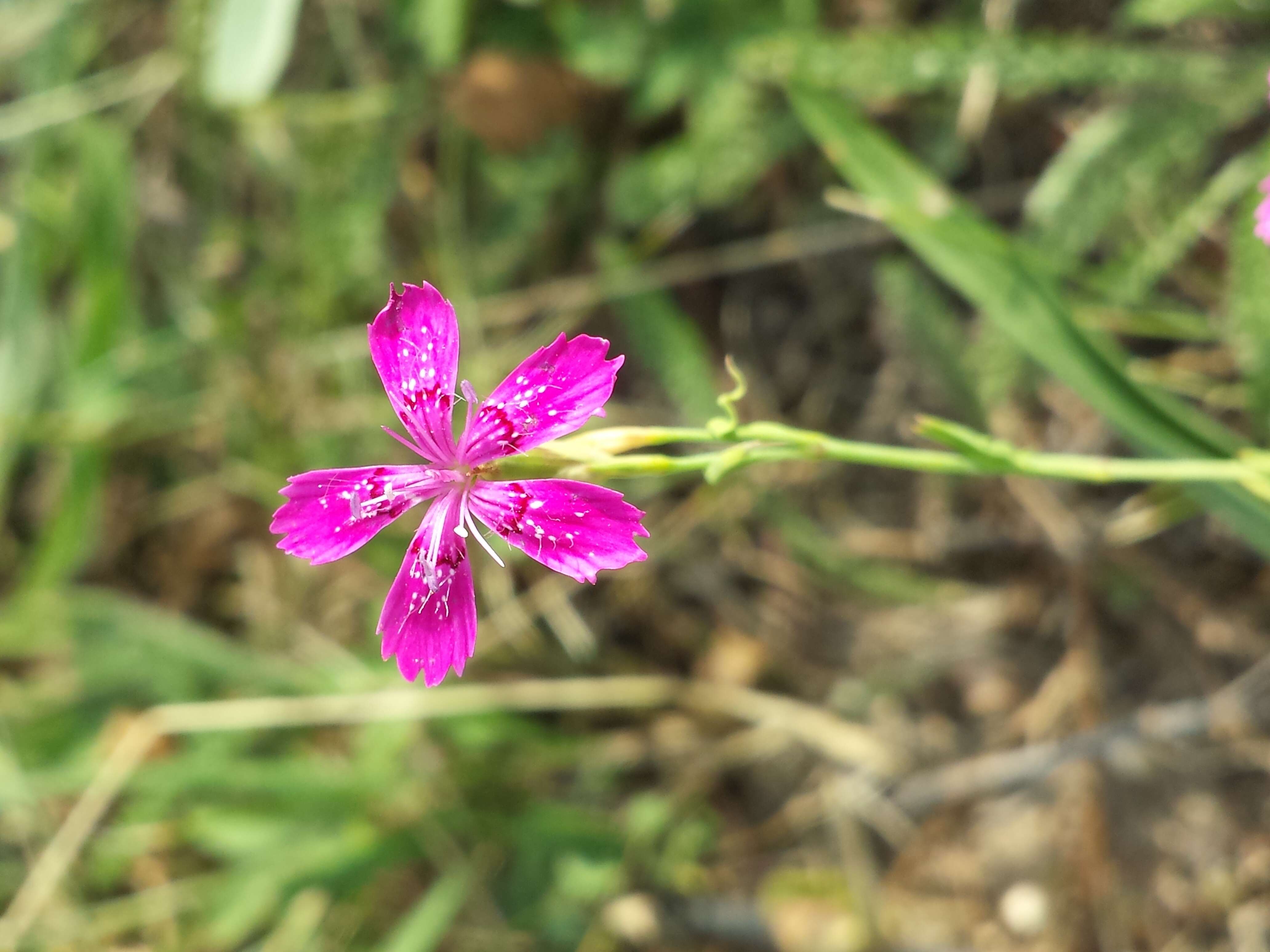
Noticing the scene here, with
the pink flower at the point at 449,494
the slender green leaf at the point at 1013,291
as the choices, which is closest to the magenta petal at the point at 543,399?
the pink flower at the point at 449,494

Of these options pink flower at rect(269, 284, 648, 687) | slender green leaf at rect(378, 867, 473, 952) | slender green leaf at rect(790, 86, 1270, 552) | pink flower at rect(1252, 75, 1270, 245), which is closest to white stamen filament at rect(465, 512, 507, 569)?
pink flower at rect(269, 284, 648, 687)

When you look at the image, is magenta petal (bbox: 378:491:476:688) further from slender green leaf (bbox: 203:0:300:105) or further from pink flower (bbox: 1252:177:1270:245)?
slender green leaf (bbox: 203:0:300:105)

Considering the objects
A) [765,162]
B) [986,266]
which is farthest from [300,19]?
[986,266]

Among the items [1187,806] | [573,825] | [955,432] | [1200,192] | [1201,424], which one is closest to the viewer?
[955,432]

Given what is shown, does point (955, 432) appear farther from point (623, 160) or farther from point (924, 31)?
point (623, 160)

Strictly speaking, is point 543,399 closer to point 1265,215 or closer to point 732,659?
→ point 1265,215

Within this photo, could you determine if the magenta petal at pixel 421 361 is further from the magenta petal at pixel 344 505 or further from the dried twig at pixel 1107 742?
the dried twig at pixel 1107 742

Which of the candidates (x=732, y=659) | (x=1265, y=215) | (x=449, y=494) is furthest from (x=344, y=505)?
(x=732, y=659)
